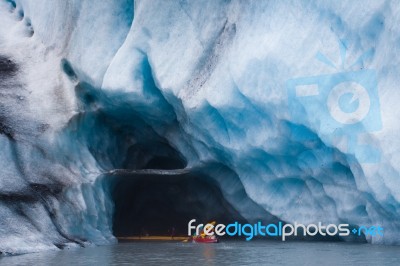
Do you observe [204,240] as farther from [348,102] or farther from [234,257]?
[348,102]

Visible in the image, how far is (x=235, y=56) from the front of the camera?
1332 centimetres

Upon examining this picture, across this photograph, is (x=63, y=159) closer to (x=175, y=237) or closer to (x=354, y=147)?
(x=175, y=237)

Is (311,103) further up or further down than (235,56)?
further down

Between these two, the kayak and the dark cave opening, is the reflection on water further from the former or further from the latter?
the dark cave opening

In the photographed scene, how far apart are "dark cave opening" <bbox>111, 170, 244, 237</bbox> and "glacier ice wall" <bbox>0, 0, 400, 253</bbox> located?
93 cm

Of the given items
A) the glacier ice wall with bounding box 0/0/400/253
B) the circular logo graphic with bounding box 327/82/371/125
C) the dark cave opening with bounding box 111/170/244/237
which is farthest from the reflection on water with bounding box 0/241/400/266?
the dark cave opening with bounding box 111/170/244/237

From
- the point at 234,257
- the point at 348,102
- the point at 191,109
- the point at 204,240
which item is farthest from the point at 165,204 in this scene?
the point at 348,102

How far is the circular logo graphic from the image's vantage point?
11680 mm

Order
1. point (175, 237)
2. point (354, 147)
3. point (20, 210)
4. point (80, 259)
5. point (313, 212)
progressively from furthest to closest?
1. point (175, 237)
2. point (313, 212)
3. point (20, 210)
4. point (354, 147)
5. point (80, 259)

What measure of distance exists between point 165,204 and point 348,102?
344 inches

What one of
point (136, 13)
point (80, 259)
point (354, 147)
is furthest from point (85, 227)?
point (354, 147)

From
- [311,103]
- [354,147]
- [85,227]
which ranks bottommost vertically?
[85,227]

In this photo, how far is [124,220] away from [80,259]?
8.75 metres

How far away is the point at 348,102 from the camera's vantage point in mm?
11914
